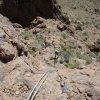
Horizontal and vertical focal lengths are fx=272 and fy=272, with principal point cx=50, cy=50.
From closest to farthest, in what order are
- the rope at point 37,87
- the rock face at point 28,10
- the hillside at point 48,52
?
1. the rope at point 37,87
2. the hillside at point 48,52
3. the rock face at point 28,10

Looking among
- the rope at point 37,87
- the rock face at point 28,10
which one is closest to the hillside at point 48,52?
the rock face at point 28,10

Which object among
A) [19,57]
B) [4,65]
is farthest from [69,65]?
[4,65]

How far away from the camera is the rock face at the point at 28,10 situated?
20609 mm

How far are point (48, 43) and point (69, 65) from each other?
2.79m

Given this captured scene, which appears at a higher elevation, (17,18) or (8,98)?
(17,18)

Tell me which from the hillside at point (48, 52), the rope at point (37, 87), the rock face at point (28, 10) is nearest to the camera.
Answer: the rope at point (37, 87)

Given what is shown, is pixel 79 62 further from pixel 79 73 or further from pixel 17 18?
pixel 17 18

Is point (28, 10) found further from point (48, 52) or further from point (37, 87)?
point (37, 87)

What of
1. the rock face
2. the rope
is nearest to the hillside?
the rock face

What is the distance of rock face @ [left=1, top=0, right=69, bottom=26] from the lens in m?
20.6

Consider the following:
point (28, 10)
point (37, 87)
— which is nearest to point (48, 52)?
point (37, 87)

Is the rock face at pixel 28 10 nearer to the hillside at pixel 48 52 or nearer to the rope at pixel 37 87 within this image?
the hillside at pixel 48 52

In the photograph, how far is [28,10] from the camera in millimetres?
20906

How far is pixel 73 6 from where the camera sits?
29.8 m
